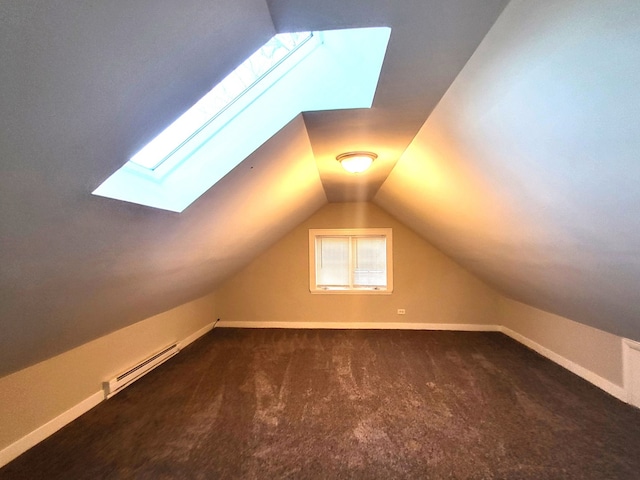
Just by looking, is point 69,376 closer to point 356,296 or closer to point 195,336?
point 195,336

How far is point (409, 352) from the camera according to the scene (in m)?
4.17

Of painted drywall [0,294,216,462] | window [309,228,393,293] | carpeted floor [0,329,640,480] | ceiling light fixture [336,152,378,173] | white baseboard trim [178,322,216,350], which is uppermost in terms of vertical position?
ceiling light fixture [336,152,378,173]

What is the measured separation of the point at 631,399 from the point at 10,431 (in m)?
4.74

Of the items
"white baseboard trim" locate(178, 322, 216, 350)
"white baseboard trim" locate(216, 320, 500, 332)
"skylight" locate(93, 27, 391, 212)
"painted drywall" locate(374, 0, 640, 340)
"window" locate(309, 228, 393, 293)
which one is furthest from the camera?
"window" locate(309, 228, 393, 293)

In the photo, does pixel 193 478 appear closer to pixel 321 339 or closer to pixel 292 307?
pixel 321 339

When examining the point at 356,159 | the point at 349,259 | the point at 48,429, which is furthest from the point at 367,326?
the point at 48,429

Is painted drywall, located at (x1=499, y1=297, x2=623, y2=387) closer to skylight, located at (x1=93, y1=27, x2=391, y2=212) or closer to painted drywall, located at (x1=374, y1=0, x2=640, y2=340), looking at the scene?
painted drywall, located at (x1=374, y1=0, x2=640, y2=340)

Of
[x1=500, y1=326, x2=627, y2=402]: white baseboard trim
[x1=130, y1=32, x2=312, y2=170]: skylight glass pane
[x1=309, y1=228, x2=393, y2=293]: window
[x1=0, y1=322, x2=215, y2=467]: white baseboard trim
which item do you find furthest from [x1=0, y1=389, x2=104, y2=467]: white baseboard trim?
[x1=500, y1=326, x2=627, y2=402]: white baseboard trim

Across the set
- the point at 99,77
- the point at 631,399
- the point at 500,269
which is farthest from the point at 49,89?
the point at 631,399

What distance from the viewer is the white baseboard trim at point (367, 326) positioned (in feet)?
16.9

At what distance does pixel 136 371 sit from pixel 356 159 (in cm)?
303

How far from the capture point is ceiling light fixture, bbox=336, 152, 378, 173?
259 centimetres

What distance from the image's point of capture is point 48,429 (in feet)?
8.13

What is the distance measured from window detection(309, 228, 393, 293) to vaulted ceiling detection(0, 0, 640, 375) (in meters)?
2.61
